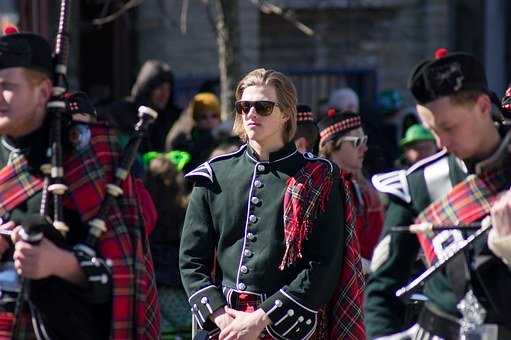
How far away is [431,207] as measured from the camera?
15.0ft

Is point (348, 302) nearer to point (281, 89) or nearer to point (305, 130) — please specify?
point (281, 89)

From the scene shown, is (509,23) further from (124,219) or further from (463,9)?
(124,219)

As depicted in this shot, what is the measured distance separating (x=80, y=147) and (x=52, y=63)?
31 centimetres

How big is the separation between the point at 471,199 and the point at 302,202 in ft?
3.43

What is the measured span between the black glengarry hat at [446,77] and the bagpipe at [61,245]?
3.41 ft

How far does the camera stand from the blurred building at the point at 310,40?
49.4ft

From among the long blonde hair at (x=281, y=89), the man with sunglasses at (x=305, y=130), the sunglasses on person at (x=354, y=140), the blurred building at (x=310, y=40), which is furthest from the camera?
the blurred building at (x=310, y=40)

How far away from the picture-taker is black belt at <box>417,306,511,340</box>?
4.40 meters

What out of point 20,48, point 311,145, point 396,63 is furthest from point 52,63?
point 396,63

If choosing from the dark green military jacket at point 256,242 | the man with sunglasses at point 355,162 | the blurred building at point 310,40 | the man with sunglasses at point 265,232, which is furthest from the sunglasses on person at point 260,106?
the blurred building at point 310,40

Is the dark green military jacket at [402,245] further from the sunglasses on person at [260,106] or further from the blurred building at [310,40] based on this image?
the blurred building at [310,40]

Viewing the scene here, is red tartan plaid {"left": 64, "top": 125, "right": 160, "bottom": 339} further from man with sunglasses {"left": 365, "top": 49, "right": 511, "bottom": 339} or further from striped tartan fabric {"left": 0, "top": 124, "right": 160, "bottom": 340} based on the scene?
man with sunglasses {"left": 365, "top": 49, "right": 511, "bottom": 339}

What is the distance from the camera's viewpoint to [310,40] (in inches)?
650

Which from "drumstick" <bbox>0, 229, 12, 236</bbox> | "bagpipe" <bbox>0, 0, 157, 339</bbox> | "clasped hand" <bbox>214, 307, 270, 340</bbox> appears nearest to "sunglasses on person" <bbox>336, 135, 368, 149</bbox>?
"clasped hand" <bbox>214, 307, 270, 340</bbox>
